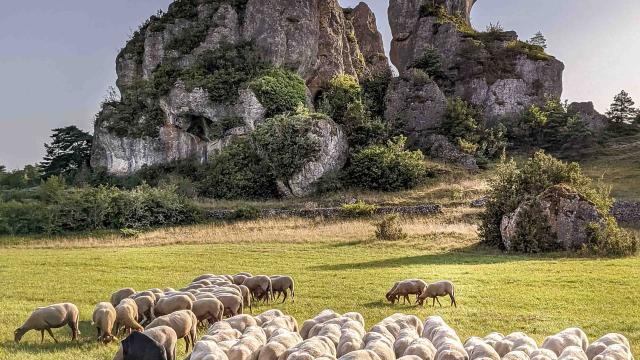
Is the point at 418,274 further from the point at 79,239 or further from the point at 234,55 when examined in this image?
the point at 234,55

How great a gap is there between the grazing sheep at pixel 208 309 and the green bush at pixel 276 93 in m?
47.7

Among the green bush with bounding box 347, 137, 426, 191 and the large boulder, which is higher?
the green bush with bounding box 347, 137, 426, 191

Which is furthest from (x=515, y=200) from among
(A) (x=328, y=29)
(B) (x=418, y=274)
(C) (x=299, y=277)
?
(A) (x=328, y=29)

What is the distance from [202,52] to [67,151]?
21309mm

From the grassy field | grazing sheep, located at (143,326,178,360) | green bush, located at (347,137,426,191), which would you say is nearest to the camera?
grazing sheep, located at (143,326,178,360)

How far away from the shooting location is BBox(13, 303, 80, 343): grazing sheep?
14.3m

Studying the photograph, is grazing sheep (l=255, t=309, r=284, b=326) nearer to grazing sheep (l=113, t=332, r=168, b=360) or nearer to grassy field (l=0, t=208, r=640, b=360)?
grassy field (l=0, t=208, r=640, b=360)

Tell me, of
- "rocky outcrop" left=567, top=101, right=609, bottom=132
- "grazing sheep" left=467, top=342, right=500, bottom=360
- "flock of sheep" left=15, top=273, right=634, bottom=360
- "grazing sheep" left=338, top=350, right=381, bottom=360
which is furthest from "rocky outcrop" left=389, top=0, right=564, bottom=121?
"grazing sheep" left=338, top=350, right=381, bottom=360

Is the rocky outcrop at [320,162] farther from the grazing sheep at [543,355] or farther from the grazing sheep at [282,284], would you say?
the grazing sheep at [543,355]

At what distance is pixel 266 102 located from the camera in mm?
62500

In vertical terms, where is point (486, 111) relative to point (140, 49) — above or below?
below

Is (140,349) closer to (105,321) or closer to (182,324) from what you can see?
(182,324)

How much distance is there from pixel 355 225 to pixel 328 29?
40513mm

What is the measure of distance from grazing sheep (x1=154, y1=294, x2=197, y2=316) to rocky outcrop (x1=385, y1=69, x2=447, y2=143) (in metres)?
54.2
